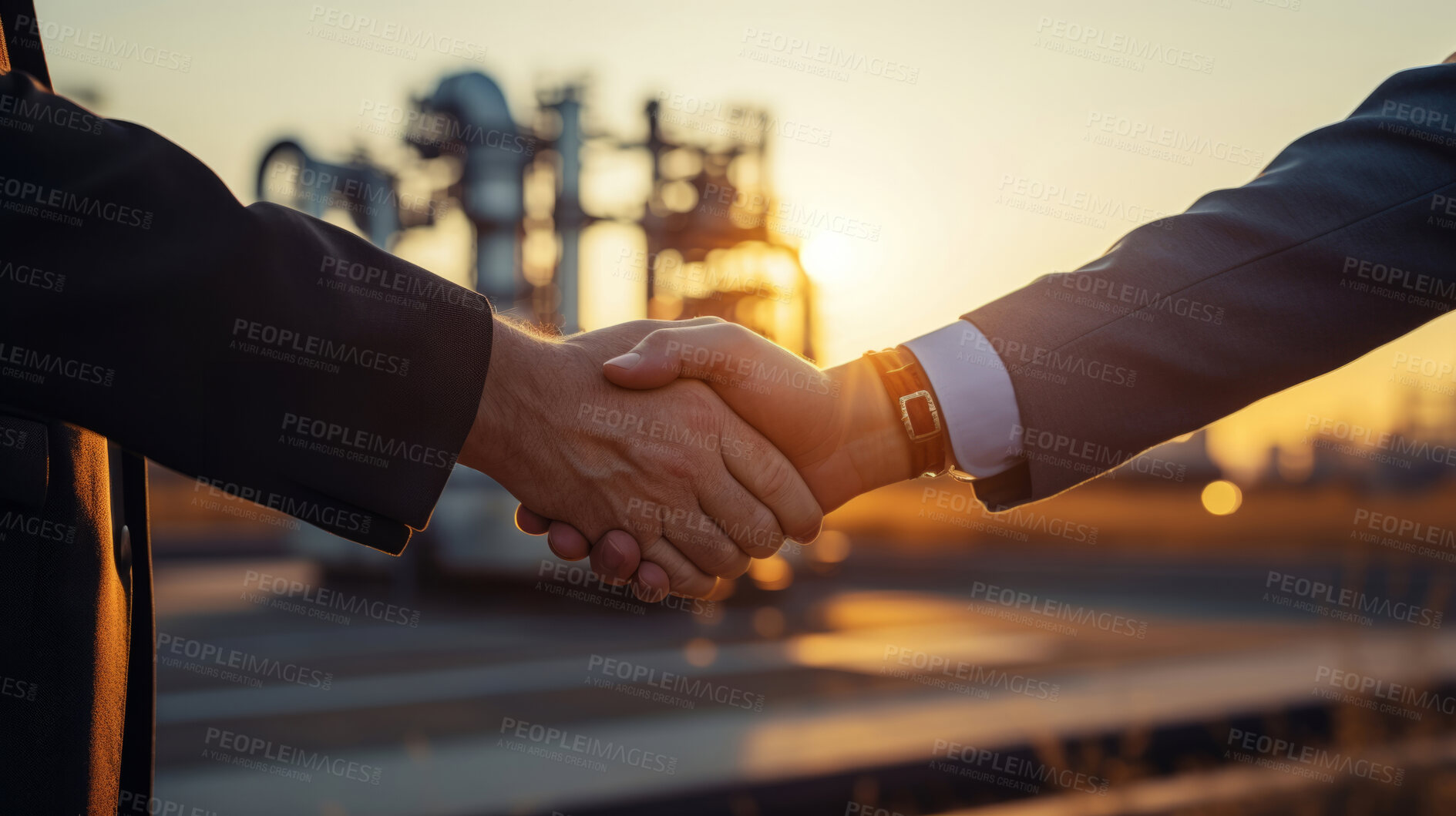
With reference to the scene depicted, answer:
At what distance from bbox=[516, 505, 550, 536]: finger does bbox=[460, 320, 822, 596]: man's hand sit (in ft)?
0.13

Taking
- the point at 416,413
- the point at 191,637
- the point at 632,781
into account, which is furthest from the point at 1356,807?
the point at 191,637

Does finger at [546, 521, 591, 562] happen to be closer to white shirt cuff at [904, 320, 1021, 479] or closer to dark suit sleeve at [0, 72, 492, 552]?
dark suit sleeve at [0, 72, 492, 552]

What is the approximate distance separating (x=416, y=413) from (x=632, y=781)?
3849mm

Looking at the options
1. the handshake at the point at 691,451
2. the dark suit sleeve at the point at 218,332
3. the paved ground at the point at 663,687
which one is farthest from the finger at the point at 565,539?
the paved ground at the point at 663,687

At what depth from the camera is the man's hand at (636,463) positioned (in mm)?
2324

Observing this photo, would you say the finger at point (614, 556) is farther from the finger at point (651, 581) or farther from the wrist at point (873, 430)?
the wrist at point (873, 430)

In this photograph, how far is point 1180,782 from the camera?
4.66 m

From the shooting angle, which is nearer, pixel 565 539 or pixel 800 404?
pixel 565 539

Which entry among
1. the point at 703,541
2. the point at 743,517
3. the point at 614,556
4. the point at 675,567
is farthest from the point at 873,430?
the point at 614,556

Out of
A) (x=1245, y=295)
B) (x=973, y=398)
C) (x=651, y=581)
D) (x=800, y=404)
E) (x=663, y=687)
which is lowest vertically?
(x=663, y=687)

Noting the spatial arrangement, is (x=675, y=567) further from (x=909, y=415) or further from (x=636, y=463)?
(x=909, y=415)

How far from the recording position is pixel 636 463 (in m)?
2.71

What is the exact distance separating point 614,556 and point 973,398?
1043 millimetres

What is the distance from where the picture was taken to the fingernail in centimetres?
261
